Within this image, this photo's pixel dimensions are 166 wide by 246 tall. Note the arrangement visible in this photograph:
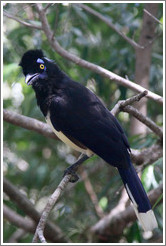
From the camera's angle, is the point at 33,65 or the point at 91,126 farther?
the point at 33,65

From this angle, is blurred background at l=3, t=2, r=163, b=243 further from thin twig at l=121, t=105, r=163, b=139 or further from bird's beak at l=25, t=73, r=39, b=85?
bird's beak at l=25, t=73, r=39, b=85

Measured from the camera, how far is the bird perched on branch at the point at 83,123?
12.6 ft

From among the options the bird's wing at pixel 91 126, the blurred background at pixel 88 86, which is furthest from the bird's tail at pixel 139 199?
the blurred background at pixel 88 86

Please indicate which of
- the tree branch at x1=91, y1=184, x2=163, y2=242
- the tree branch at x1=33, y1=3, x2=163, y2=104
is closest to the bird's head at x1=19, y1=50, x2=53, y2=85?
the tree branch at x1=33, y1=3, x2=163, y2=104

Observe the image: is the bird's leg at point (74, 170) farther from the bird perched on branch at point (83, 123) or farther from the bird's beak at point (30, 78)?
the bird's beak at point (30, 78)

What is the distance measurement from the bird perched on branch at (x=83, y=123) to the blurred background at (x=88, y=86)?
1.70 feet

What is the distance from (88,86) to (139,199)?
215 cm

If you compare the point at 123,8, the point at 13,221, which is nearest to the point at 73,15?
the point at 123,8

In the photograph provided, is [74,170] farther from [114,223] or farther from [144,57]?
[144,57]

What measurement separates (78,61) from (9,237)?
2.48m

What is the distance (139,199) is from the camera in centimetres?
381

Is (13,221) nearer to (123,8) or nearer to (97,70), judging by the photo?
(97,70)

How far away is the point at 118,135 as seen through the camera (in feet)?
13.2

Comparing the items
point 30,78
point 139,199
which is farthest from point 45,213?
point 30,78
